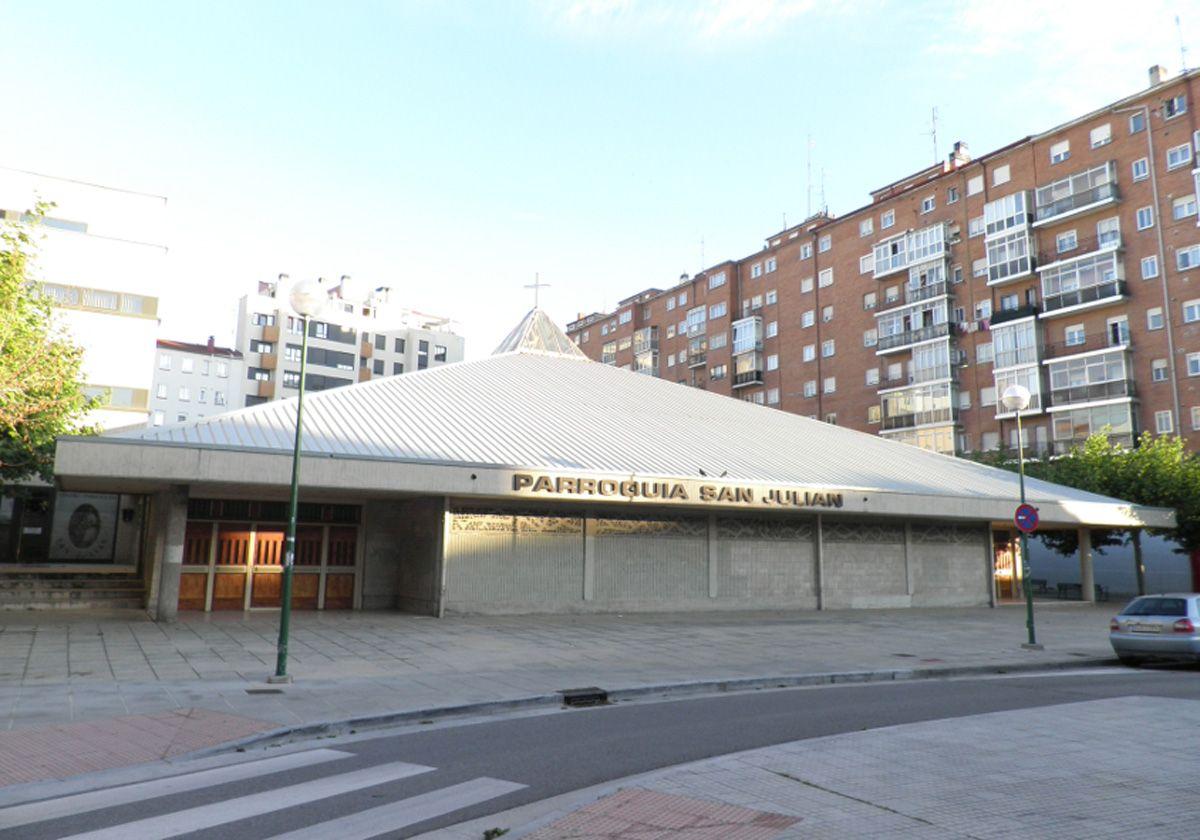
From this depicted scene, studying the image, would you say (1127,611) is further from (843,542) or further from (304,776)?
(304,776)

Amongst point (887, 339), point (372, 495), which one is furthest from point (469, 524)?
point (887, 339)

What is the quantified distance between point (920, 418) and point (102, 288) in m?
→ 48.5

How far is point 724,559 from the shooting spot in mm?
24797

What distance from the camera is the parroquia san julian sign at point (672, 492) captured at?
66.8 feet

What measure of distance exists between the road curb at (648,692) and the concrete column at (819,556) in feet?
30.6

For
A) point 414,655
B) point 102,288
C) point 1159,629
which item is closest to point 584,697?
point 414,655

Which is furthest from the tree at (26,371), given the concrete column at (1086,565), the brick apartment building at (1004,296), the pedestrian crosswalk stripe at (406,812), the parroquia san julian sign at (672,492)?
the brick apartment building at (1004,296)

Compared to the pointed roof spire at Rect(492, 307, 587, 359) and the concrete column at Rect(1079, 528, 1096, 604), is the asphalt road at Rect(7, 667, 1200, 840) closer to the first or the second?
the pointed roof spire at Rect(492, 307, 587, 359)

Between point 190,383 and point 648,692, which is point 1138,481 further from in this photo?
point 190,383

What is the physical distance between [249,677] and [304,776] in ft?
18.3

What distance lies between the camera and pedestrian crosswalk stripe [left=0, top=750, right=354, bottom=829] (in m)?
6.40

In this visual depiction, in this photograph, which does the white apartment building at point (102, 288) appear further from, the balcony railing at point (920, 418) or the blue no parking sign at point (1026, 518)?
the balcony railing at point (920, 418)

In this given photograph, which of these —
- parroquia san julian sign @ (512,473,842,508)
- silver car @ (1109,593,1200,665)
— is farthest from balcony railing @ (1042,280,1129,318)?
silver car @ (1109,593,1200,665)

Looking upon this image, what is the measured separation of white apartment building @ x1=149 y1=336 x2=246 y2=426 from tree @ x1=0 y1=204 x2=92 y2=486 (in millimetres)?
61504
